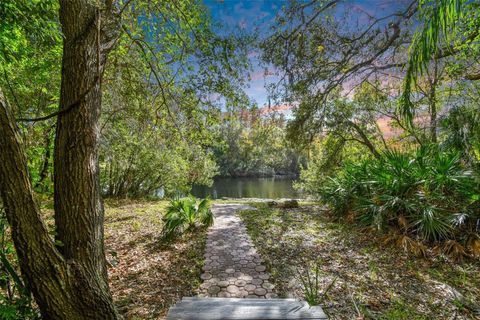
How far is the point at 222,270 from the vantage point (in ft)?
10.6

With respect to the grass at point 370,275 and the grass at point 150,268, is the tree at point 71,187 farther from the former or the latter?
the grass at point 370,275


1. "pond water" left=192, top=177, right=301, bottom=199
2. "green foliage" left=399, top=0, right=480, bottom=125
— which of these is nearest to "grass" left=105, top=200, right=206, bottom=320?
"green foliage" left=399, top=0, right=480, bottom=125

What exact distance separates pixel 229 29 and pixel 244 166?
37477 mm

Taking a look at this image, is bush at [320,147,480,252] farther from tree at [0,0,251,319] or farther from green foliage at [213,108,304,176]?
tree at [0,0,251,319]

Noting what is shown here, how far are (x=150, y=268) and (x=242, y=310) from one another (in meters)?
2.07

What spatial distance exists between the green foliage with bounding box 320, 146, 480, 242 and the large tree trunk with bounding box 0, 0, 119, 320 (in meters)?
4.50

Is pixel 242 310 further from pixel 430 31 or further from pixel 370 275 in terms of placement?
pixel 430 31

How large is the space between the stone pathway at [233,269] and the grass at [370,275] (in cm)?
18

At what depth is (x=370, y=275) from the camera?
3156 millimetres

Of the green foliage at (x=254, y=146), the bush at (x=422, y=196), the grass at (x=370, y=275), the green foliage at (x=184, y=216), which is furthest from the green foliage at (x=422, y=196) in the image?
the green foliage at (x=184, y=216)

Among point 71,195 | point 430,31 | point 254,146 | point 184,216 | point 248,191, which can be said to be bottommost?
point 248,191

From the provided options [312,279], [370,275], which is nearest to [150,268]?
[312,279]

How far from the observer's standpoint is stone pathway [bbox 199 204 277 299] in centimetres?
272

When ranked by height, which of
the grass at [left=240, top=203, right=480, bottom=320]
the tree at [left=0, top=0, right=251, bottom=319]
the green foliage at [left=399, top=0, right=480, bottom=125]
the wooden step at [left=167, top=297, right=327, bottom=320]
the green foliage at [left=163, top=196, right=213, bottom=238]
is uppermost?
the green foliage at [left=399, top=0, right=480, bottom=125]
